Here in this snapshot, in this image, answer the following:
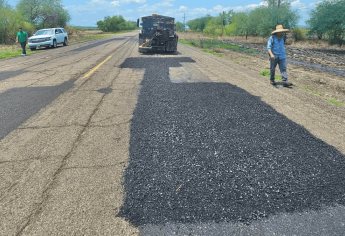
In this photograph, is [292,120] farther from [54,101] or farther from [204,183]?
[54,101]

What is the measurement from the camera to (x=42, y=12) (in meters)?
62.5

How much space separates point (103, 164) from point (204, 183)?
55.1 inches

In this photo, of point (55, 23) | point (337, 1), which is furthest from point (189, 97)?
point (55, 23)

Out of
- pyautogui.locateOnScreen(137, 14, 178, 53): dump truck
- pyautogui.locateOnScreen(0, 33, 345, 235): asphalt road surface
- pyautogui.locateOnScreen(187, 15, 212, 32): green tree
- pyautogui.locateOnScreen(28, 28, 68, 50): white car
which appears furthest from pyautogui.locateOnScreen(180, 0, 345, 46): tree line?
pyautogui.locateOnScreen(187, 15, 212, 32): green tree

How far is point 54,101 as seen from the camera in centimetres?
778

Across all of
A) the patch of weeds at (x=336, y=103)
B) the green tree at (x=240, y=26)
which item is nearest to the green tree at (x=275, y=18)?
the green tree at (x=240, y=26)

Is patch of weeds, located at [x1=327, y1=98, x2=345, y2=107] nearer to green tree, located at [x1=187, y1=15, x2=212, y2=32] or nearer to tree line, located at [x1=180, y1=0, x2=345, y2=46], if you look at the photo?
tree line, located at [x1=180, y1=0, x2=345, y2=46]

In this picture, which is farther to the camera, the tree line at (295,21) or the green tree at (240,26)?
the green tree at (240,26)

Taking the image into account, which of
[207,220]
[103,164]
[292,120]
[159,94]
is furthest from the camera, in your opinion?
[159,94]

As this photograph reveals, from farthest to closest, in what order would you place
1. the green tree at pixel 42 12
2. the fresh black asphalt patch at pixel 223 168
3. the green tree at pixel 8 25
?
1. the green tree at pixel 42 12
2. the green tree at pixel 8 25
3. the fresh black asphalt patch at pixel 223 168

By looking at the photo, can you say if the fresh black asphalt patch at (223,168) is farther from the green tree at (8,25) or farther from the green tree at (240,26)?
the green tree at (240,26)

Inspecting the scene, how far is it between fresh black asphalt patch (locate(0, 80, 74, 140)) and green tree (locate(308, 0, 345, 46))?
37.3m

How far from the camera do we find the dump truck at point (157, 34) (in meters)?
21.9

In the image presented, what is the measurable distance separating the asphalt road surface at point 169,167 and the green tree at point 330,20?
118 ft
